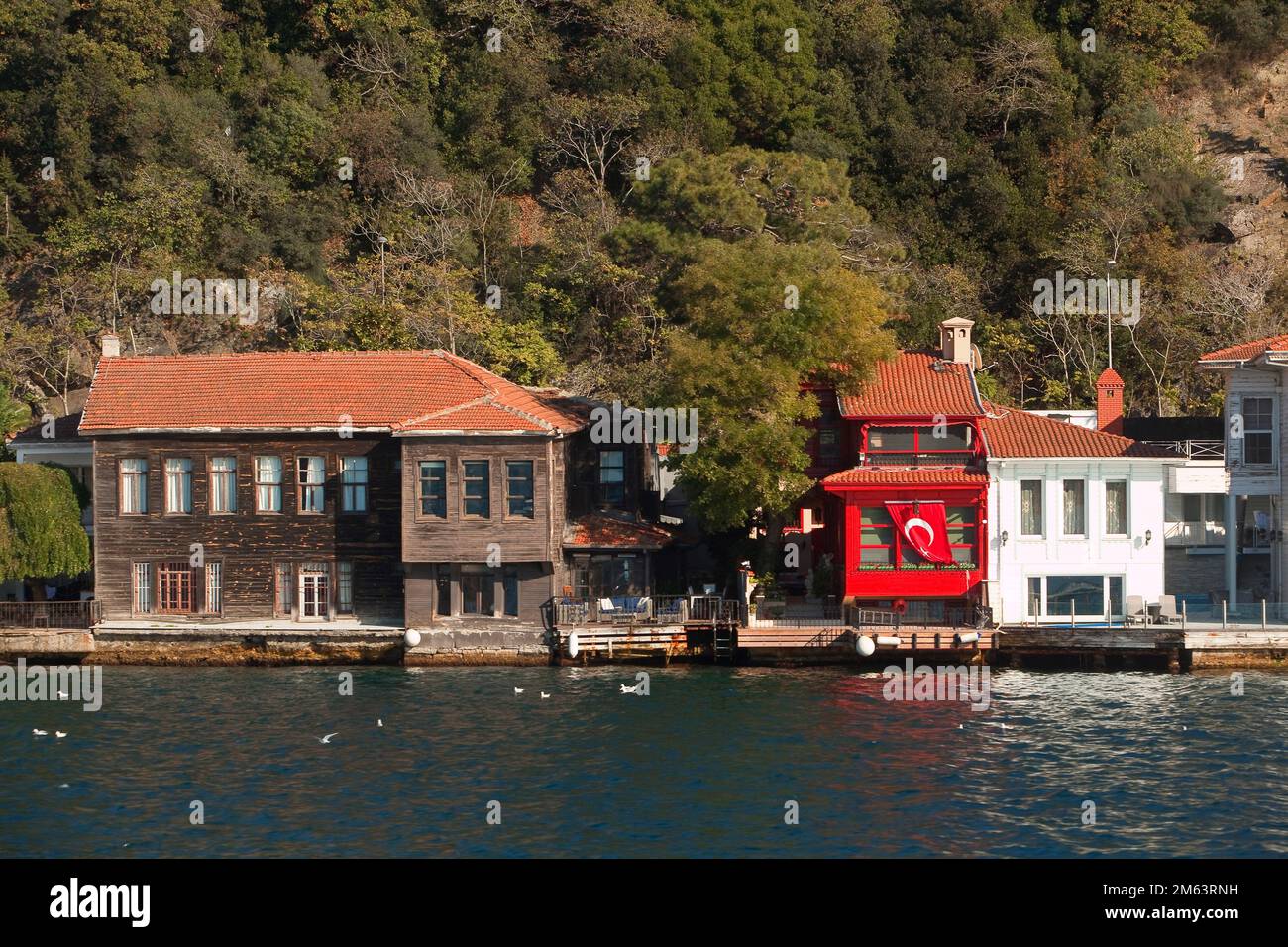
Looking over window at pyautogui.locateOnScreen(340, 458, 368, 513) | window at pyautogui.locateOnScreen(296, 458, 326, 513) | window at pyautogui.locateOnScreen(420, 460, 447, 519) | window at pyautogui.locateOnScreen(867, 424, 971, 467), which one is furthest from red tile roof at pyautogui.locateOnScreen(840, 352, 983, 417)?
window at pyautogui.locateOnScreen(296, 458, 326, 513)

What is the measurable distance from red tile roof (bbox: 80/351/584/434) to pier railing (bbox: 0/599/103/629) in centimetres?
598

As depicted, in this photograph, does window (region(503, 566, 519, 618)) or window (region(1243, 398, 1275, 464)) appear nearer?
window (region(503, 566, 519, 618))

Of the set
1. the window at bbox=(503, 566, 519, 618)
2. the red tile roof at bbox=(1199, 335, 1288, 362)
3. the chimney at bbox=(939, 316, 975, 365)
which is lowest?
the window at bbox=(503, 566, 519, 618)

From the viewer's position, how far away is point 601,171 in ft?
290

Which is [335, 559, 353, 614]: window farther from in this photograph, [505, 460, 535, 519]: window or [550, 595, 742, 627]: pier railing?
[550, 595, 742, 627]: pier railing

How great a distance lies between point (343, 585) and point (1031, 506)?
2325cm

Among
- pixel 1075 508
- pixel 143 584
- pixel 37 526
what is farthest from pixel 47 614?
pixel 1075 508

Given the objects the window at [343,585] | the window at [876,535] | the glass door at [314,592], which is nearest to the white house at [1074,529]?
the window at [876,535]

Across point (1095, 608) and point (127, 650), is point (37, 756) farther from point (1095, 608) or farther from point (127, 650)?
point (1095, 608)

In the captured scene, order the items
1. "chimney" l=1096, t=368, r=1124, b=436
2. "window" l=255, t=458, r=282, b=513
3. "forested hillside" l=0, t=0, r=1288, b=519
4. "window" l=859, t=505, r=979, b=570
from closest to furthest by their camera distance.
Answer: "window" l=859, t=505, r=979, b=570 → "window" l=255, t=458, r=282, b=513 → "chimney" l=1096, t=368, r=1124, b=436 → "forested hillside" l=0, t=0, r=1288, b=519

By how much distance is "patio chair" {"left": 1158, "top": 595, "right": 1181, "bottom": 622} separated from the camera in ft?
182

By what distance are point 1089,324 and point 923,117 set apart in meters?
18.8

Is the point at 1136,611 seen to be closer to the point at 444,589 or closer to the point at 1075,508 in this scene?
the point at 1075,508

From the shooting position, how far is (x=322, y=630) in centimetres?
5666
